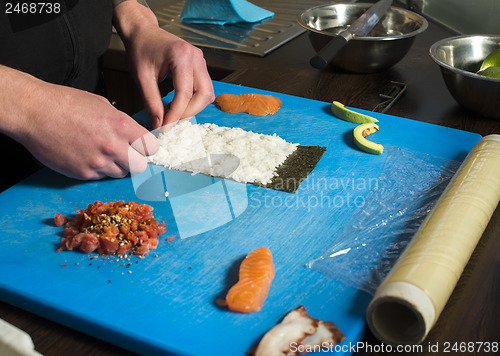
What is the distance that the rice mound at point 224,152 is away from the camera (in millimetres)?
1462

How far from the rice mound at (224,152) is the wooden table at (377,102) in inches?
19.0

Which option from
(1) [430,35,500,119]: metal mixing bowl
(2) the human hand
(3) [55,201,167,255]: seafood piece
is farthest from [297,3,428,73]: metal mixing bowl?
(3) [55,201,167,255]: seafood piece

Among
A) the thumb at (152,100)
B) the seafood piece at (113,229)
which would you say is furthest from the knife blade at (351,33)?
the seafood piece at (113,229)

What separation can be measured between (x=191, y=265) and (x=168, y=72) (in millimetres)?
839

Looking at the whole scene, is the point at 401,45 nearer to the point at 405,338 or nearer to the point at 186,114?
the point at 186,114

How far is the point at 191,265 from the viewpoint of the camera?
1141 millimetres

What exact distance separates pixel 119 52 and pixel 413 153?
1453 millimetres

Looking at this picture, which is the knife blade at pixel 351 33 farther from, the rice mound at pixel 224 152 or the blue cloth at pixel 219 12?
the blue cloth at pixel 219 12

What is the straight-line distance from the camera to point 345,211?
1310mm

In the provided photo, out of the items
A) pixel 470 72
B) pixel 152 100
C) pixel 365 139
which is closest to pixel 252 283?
pixel 365 139

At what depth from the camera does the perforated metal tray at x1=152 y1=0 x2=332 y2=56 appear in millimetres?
2441

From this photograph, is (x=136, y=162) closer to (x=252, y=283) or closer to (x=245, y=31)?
(x=252, y=283)

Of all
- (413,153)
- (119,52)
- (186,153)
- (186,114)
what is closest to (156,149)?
(186,153)

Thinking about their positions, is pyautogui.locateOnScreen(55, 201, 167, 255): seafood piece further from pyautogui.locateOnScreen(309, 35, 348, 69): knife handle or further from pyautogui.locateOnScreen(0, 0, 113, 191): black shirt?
pyautogui.locateOnScreen(309, 35, 348, 69): knife handle
